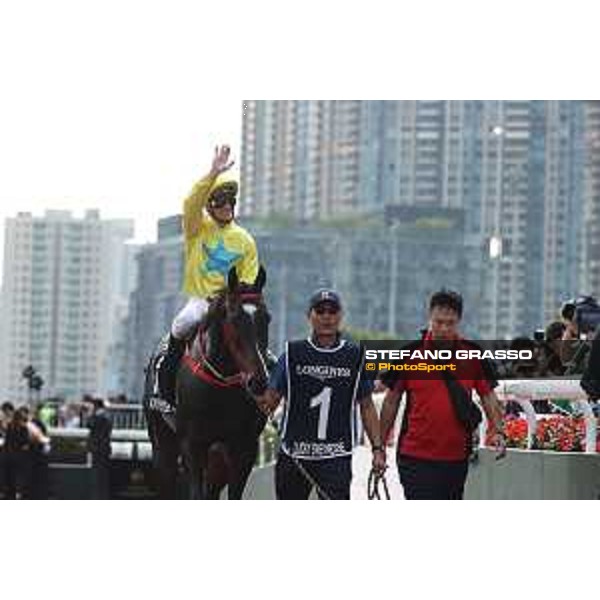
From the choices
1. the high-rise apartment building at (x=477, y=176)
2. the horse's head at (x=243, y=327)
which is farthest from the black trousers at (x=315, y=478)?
the high-rise apartment building at (x=477, y=176)

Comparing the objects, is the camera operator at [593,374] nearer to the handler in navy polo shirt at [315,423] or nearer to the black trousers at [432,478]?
the black trousers at [432,478]

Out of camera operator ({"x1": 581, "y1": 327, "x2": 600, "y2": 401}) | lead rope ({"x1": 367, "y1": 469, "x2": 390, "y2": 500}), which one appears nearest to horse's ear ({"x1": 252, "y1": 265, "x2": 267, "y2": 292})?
lead rope ({"x1": 367, "y1": 469, "x2": 390, "y2": 500})

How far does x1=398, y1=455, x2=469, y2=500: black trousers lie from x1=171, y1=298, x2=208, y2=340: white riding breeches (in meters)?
1.37

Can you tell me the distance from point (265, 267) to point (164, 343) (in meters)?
0.71

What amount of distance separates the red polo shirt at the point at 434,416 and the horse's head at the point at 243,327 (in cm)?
78

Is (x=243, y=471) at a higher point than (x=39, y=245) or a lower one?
lower

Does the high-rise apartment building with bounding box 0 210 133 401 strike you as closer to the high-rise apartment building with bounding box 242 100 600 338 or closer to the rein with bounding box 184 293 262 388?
the rein with bounding box 184 293 262 388

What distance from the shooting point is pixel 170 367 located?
1612 centimetres

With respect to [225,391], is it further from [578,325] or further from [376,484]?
[578,325]

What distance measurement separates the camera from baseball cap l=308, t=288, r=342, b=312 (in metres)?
16.0
